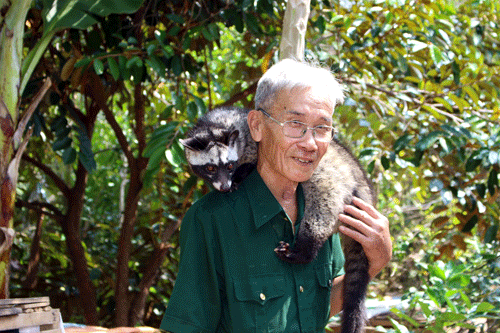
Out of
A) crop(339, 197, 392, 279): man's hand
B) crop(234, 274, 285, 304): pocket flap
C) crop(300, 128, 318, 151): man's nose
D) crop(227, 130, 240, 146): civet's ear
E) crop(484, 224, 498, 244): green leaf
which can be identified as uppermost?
crop(227, 130, 240, 146): civet's ear

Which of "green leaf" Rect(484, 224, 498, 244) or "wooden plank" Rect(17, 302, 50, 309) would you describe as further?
"green leaf" Rect(484, 224, 498, 244)

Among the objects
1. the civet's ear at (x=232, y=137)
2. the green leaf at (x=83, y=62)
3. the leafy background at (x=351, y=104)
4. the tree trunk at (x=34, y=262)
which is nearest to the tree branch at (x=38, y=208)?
the leafy background at (x=351, y=104)

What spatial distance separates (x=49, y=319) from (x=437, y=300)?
78.3 inches

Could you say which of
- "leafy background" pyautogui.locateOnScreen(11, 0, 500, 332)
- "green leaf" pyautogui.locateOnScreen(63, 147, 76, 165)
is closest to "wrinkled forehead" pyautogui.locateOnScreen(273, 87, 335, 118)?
"leafy background" pyautogui.locateOnScreen(11, 0, 500, 332)

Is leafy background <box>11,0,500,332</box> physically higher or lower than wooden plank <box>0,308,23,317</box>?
higher

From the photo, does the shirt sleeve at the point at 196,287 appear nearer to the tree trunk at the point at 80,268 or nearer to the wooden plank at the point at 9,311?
the wooden plank at the point at 9,311

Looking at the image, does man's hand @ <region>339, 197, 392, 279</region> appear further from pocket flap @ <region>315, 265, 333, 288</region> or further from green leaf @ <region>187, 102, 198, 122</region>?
green leaf @ <region>187, 102, 198, 122</region>

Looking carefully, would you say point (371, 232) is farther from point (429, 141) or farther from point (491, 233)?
point (491, 233)

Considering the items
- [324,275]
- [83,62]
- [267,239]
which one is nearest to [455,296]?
[324,275]

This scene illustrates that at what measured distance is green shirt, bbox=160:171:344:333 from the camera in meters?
1.65

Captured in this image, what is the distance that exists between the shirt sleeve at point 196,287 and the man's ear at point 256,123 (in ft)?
1.20

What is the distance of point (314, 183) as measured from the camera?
2256 mm

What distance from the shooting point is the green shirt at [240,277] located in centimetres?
165

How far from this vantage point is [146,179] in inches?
121
